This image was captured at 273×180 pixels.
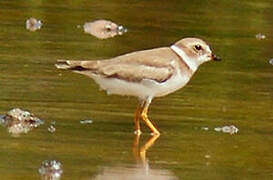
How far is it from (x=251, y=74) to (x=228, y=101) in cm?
123

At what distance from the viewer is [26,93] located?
33.1ft

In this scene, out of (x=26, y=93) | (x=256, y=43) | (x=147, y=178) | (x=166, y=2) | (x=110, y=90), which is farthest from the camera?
(x=166, y=2)

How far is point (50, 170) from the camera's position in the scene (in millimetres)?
7840

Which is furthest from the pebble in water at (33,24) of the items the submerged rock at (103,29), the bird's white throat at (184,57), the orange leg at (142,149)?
the orange leg at (142,149)

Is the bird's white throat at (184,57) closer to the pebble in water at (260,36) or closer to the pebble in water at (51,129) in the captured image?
the pebble in water at (51,129)

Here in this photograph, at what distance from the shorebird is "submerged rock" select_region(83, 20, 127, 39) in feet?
12.2

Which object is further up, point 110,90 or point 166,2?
point 110,90

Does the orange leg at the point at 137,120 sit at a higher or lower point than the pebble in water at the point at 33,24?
higher

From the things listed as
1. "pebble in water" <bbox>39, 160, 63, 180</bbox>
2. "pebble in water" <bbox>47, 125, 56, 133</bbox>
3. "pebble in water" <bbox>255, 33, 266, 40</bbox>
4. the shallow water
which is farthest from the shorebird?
"pebble in water" <bbox>255, 33, 266, 40</bbox>

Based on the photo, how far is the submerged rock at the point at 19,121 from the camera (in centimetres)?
905

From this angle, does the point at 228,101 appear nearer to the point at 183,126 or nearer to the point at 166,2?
the point at 183,126

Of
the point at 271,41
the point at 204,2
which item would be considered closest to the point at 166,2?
the point at 204,2

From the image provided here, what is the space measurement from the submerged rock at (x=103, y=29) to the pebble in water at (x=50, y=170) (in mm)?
5277

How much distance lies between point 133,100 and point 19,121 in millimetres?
1506
